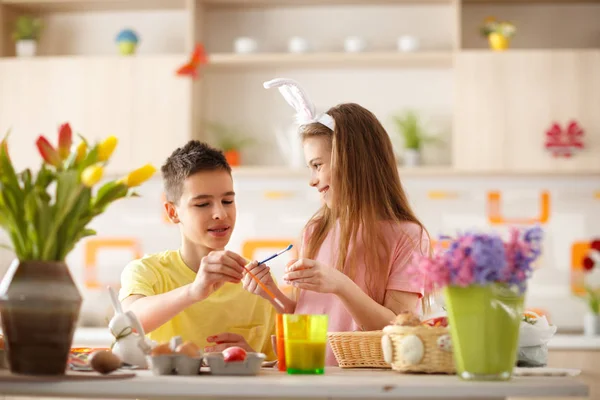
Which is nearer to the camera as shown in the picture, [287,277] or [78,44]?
[287,277]

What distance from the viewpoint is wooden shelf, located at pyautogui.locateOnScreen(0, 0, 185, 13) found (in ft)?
15.0

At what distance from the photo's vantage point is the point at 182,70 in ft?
14.1

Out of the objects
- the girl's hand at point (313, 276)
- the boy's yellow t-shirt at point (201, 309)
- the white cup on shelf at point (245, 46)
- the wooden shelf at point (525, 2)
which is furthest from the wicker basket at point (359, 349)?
the wooden shelf at point (525, 2)

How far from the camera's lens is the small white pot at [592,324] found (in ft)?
13.3

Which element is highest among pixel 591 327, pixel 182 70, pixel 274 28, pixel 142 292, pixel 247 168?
pixel 274 28

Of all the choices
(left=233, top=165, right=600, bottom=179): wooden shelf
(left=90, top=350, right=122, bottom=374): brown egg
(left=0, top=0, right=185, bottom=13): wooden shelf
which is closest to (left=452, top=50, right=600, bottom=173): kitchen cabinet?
(left=233, top=165, right=600, bottom=179): wooden shelf

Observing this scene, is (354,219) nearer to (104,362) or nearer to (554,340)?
(104,362)

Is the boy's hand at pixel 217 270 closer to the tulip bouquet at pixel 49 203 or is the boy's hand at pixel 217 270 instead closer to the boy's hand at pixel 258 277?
the boy's hand at pixel 258 277

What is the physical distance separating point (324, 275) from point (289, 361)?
0.93 feet

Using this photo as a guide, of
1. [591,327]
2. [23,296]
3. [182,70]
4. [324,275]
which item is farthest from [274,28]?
[23,296]

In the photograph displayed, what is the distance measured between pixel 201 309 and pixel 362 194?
47cm

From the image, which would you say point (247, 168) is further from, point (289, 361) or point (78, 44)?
point (289, 361)

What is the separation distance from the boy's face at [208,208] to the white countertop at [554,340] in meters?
1.72

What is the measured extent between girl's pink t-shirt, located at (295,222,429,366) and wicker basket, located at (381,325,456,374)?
20.3 inches
